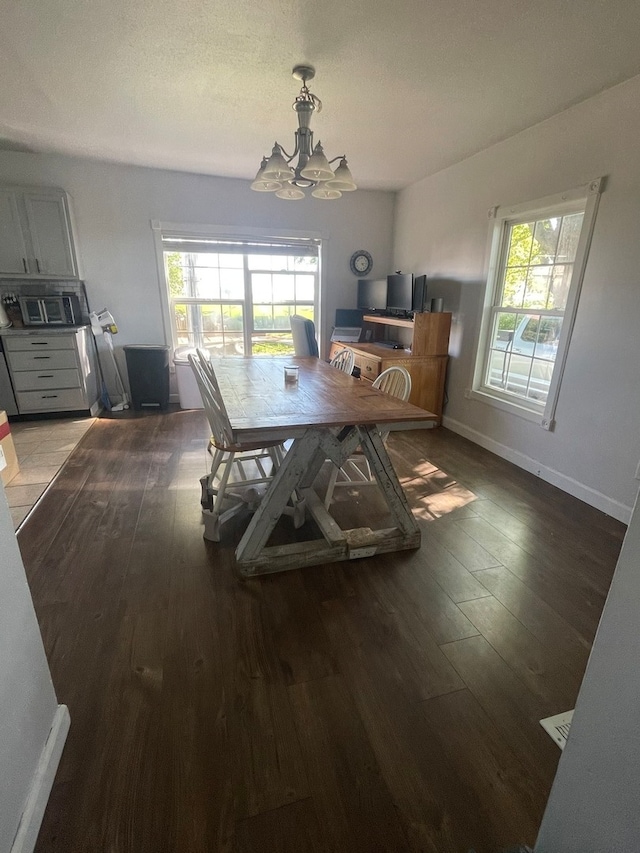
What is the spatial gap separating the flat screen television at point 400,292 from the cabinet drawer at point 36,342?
339 centimetres

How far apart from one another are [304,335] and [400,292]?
1.24 m

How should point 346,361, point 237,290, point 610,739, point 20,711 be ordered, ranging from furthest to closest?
1. point 237,290
2. point 346,361
3. point 20,711
4. point 610,739

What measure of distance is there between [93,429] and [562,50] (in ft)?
14.6

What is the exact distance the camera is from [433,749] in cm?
121

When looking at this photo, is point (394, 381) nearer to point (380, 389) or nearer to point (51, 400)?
point (380, 389)

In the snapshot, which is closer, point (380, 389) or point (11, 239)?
point (380, 389)

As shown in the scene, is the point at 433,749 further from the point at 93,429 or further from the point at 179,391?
the point at 179,391

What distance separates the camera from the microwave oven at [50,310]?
408 cm

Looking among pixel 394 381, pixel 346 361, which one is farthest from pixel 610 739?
pixel 346 361

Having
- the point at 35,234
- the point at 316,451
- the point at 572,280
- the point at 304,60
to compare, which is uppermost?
the point at 304,60

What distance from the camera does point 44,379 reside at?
4020mm

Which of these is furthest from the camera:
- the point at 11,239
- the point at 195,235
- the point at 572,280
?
the point at 195,235

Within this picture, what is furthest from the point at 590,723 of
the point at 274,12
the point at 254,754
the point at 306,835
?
the point at 274,12

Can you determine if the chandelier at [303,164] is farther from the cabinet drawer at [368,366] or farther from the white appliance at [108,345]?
the white appliance at [108,345]
